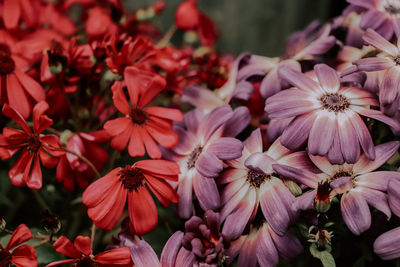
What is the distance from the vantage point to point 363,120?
0.50 metres

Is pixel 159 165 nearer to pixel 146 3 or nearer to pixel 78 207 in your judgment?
pixel 78 207

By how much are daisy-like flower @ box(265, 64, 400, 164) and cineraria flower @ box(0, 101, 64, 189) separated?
263mm

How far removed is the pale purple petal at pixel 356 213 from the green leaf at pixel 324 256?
0.04 m

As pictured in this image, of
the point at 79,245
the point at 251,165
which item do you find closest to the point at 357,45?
the point at 251,165

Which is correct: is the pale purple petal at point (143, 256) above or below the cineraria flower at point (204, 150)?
below

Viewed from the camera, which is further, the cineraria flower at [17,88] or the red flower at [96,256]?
the cineraria flower at [17,88]

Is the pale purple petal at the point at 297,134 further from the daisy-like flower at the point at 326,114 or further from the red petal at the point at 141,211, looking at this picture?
the red petal at the point at 141,211

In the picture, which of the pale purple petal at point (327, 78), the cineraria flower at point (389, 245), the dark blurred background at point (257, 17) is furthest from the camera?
the dark blurred background at point (257, 17)

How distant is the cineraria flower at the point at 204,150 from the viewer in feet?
1.63

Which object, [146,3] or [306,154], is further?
[146,3]

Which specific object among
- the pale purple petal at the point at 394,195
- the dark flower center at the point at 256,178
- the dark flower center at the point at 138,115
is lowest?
the dark flower center at the point at 256,178

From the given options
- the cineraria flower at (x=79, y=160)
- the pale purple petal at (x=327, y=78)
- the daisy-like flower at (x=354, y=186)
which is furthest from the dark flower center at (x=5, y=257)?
the pale purple petal at (x=327, y=78)

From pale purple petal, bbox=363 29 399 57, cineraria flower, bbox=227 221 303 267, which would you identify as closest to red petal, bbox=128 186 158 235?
cineraria flower, bbox=227 221 303 267

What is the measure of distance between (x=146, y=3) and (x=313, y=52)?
0.74 meters
